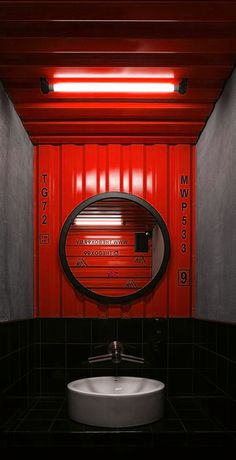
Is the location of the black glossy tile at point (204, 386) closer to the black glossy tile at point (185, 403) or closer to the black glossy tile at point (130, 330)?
the black glossy tile at point (185, 403)

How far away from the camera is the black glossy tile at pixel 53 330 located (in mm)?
3498

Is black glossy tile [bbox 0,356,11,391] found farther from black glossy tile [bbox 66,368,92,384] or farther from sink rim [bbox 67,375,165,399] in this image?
black glossy tile [bbox 66,368,92,384]

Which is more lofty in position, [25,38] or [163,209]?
[25,38]

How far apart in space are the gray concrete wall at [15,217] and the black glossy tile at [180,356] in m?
0.98

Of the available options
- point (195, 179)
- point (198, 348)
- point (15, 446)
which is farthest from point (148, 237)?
point (15, 446)

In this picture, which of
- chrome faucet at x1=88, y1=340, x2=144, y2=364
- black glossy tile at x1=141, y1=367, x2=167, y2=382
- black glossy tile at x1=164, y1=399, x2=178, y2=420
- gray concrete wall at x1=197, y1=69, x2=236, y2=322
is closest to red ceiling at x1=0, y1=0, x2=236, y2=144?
gray concrete wall at x1=197, y1=69, x2=236, y2=322

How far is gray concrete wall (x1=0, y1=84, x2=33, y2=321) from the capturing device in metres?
2.73

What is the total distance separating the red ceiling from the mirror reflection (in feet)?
1.67

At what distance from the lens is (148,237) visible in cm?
355

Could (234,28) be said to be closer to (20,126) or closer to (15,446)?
(20,126)

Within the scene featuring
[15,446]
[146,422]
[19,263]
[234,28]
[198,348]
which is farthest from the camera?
[198,348]

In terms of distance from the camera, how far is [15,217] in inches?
119

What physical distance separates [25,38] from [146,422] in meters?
2.00

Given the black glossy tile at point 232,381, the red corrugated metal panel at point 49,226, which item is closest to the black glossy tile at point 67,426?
the black glossy tile at point 232,381
